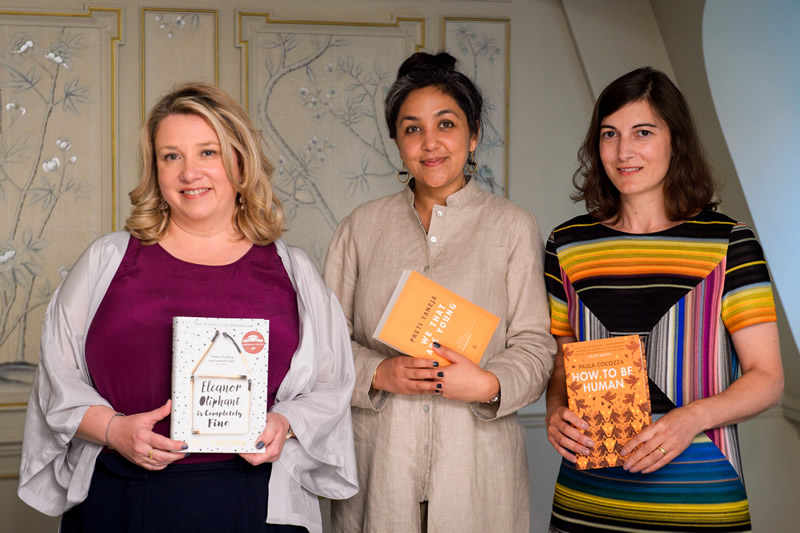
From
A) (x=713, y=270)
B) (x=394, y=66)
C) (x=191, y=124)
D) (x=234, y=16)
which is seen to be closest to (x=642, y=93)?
(x=713, y=270)

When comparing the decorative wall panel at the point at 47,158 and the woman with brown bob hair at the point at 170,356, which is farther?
the decorative wall panel at the point at 47,158

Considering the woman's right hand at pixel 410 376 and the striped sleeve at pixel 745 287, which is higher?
the striped sleeve at pixel 745 287

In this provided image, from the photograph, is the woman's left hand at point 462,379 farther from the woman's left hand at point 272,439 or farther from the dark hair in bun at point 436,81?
the dark hair in bun at point 436,81

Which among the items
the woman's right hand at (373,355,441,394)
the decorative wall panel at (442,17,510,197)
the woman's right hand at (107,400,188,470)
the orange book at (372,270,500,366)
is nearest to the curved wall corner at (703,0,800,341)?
the decorative wall panel at (442,17,510,197)

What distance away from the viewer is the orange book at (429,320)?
1.98m

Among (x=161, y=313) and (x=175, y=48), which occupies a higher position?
(x=175, y=48)

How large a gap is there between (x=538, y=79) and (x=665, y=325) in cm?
213

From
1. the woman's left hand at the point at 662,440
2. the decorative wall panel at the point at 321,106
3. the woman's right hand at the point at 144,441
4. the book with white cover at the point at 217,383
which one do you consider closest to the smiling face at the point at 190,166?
the book with white cover at the point at 217,383

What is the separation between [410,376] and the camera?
6.60 ft

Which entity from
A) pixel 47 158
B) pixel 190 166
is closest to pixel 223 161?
pixel 190 166

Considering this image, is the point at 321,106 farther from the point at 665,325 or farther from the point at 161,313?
the point at 665,325

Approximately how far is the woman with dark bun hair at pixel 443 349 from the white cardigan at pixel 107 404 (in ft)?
0.59

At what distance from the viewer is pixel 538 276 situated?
7.09 feet

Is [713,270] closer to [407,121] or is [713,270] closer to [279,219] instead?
[407,121]
